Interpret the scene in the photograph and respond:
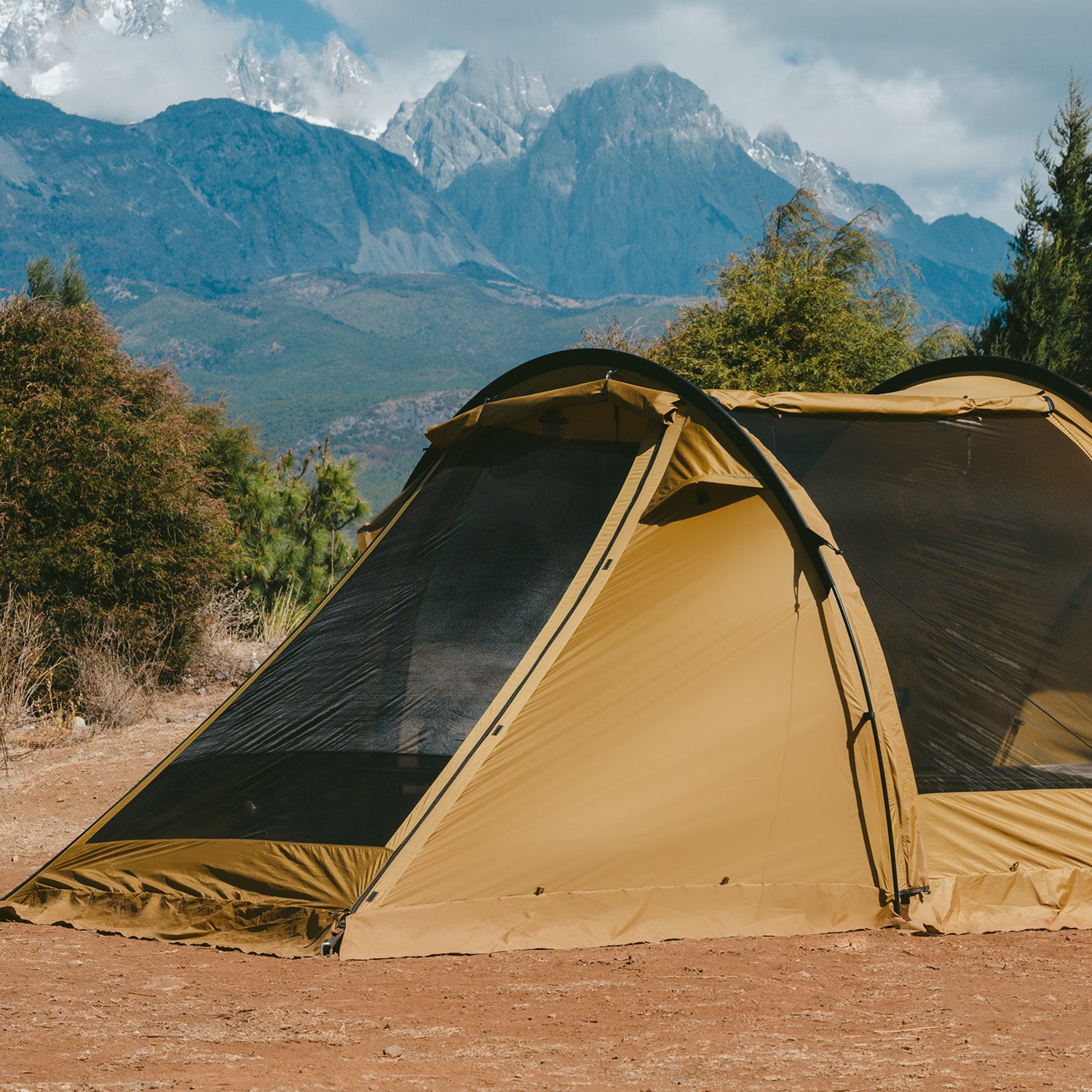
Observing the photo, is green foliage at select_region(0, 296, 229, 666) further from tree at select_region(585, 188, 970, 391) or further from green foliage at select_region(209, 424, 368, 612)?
tree at select_region(585, 188, 970, 391)

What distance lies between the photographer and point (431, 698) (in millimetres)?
4812

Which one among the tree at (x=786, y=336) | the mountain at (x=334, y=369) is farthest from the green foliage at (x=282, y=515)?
the mountain at (x=334, y=369)

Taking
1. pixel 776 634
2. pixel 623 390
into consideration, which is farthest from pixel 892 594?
pixel 623 390

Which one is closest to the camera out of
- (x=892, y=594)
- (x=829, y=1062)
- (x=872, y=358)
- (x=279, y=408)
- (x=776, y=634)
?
(x=829, y=1062)

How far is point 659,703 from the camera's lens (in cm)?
423

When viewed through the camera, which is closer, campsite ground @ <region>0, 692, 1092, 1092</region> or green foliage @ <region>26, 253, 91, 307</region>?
campsite ground @ <region>0, 692, 1092, 1092</region>

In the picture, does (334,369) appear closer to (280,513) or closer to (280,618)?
(280,513)

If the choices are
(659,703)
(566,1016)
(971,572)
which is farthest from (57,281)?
(566,1016)

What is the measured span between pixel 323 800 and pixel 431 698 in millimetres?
688

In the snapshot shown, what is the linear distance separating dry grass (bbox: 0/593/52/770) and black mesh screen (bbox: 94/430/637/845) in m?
4.91

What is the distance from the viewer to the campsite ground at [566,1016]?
9.14 ft

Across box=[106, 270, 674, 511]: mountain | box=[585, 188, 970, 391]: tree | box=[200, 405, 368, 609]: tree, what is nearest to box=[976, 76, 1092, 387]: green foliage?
box=[585, 188, 970, 391]: tree

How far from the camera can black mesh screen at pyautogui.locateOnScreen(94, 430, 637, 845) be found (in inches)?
177

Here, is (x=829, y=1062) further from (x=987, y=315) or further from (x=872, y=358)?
(x=987, y=315)
